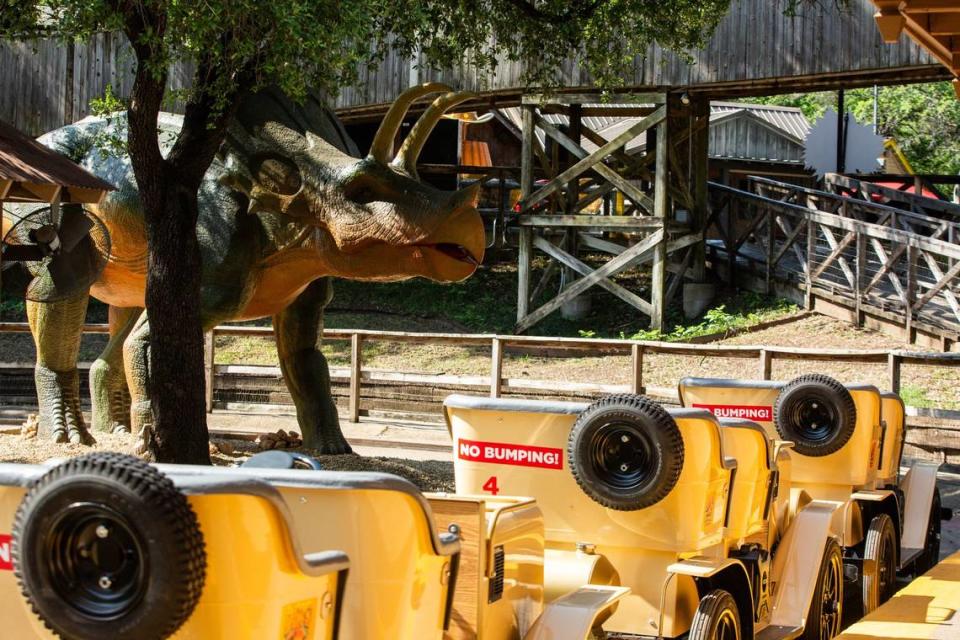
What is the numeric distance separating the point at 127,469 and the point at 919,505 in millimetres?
6766

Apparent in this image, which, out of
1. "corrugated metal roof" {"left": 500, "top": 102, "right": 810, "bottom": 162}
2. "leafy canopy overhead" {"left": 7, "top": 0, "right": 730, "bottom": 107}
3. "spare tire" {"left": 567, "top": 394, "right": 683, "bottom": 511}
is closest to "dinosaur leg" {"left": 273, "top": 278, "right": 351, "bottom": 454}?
"leafy canopy overhead" {"left": 7, "top": 0, "right": 730, "bottom": 107}

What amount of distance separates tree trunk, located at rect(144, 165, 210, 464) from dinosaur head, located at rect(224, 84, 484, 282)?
0.74m

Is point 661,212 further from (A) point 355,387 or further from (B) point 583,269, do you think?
(A) point 355,387

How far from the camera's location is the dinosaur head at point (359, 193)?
8.76 metres

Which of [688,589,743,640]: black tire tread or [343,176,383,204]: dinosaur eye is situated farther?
[343,176,383,204]: dinosaur eye

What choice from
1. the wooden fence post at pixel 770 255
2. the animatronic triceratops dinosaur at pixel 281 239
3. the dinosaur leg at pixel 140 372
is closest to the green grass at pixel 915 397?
the wooden fence post at pixel 770 255

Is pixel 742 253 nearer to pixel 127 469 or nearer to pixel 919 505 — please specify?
pixel 919 505

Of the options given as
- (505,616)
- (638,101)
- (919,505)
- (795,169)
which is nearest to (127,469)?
(505,616)

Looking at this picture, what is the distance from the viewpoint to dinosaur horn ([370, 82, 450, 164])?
905 centimetres

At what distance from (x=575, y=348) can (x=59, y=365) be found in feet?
18.9

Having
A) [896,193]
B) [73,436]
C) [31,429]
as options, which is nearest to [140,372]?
[73,436]

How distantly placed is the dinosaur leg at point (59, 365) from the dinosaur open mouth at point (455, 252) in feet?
12.1

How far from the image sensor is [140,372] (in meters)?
10.1

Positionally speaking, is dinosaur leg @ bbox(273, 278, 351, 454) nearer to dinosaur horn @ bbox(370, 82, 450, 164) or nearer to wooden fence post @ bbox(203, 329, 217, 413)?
dinosaur horn @ bbox(370, 82, 450, 164)
